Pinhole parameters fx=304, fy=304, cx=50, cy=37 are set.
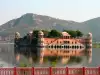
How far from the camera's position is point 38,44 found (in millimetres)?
180375

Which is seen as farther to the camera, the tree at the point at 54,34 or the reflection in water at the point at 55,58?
the tree at the point at 54,34

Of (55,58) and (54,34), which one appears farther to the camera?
(54,34)

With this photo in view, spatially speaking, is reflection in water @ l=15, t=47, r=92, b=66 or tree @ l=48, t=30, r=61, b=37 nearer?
reflection in water @ l=15, t=47, r=92, b=66

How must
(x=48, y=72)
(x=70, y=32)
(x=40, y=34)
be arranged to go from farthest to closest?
(x=70, y=32) → (x=40, y=34) → (x=48, y=72)

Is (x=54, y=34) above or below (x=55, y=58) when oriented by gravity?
above

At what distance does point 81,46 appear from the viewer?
18138 centimetres

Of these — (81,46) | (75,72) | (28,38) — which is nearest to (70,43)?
(81,46)

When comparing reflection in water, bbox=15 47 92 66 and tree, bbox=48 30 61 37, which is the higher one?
tree, bbox=48 30 61 37

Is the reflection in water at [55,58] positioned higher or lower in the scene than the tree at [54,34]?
lower

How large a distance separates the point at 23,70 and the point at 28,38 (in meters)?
176

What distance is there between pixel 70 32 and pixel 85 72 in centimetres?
16930

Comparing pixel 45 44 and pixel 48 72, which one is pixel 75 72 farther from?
pixel 45 44

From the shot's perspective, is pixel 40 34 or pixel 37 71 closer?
pixel 37 71

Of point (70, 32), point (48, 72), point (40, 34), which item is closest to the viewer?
point (48, 72)
